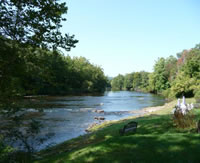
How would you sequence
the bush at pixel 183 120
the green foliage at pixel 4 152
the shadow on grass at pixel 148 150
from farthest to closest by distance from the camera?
the bush at pixel 183 120 → the green foliage at pixel 4 152 → the shadow on grass at pixel 148 150

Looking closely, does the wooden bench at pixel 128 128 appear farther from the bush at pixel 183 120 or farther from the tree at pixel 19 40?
the tree at pixel 19 40

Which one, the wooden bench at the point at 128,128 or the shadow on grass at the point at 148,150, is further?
the wooden bench at the point at 128,128

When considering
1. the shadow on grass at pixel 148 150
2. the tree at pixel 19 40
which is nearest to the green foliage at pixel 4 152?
the tree at pixel 19 40

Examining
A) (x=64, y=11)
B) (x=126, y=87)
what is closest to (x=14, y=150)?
(x=64, y=11)

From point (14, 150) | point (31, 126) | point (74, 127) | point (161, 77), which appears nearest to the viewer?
point (31, 126)

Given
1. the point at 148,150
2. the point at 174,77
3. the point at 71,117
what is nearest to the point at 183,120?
the point at 148,150

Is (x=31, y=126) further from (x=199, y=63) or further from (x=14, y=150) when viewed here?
(x=199, y=63)

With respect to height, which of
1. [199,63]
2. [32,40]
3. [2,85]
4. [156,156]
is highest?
[199,63]

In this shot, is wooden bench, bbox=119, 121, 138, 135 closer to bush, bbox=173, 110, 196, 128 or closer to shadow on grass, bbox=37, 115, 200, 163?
bush, bbox=173, 110, 196, 128

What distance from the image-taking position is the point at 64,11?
6.12 meters

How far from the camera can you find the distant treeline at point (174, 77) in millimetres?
43594

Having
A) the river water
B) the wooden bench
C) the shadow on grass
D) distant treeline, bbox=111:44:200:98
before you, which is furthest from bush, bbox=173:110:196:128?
distant treeline, bbox=111:44:200:98

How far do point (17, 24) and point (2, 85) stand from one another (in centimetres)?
197

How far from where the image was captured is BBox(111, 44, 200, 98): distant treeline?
43.6m
